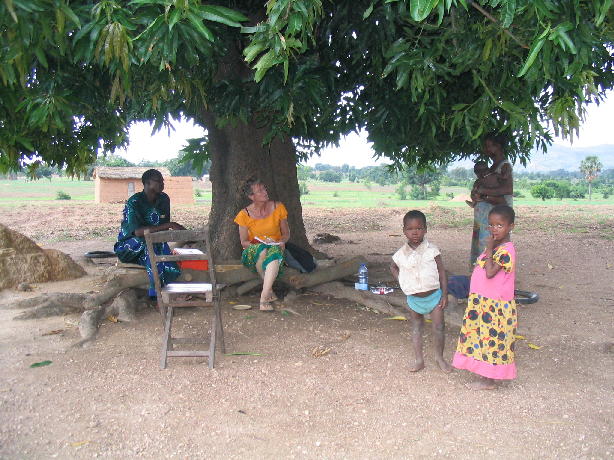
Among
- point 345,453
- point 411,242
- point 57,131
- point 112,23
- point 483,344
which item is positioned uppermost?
point 112,23

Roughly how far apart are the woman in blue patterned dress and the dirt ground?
499mm

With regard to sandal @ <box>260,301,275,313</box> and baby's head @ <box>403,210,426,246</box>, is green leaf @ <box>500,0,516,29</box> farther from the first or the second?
sandal @ <box>260,301,275,313</box>

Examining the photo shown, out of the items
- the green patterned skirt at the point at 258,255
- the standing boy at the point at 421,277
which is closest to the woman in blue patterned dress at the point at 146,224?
the green patterned skirt at the point at 258,255

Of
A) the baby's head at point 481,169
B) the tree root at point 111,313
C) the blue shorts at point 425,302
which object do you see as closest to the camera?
the blue shorts at point 425,302

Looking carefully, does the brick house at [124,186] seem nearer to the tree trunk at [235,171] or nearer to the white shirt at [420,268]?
the tree trunk at [235,171]

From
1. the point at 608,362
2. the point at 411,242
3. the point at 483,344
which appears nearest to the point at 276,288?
the point at 411,242

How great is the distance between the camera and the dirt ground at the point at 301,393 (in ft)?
10.0

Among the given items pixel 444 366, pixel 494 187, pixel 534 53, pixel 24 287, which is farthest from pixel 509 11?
pixel 24 287

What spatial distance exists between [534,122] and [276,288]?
331cm

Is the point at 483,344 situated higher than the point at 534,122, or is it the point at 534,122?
the point at 534,122

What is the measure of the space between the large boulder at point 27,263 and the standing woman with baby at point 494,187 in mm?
5272

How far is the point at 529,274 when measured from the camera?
8.23 meters

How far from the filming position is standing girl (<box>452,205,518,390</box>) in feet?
12.1

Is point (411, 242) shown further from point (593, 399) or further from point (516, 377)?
point (593, 399)
